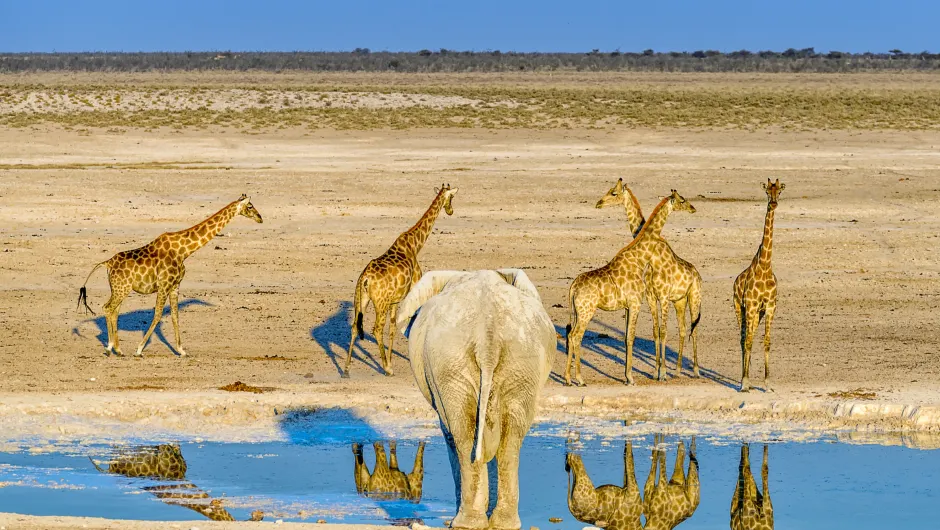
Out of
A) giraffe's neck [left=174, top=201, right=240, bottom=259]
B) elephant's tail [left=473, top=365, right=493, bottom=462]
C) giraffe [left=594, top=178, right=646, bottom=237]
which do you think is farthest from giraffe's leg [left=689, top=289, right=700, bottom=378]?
elephant's tail [left=473, top=365, right=493, bottom=462]

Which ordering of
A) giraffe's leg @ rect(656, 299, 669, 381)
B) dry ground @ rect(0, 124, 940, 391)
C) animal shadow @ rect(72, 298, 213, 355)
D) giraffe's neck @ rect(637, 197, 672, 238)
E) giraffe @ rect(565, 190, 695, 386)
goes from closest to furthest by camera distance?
giraffe @ rect(565, 190, 695, 386), giraffe's neck @ rect(637, 197, 672, 238), giraffe's leg @ rect(656, 299, 669, 381), dry ground @ rect(0, 124, 940, 391), animal shadow @ rect(72, 298, 213, 355)

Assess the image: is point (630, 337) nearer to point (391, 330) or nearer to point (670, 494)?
point (391, 330)

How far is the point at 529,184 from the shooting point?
29812mm

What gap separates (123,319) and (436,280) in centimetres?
959

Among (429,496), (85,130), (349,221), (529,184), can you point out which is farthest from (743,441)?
(85,130)

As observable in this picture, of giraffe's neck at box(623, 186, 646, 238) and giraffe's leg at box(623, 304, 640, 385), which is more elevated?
giraffe's neck at box(623, 186, 646, 238)

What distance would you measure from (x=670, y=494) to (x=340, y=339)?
703 cm

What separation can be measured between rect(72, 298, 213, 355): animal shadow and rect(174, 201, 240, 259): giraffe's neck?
3.95 ft

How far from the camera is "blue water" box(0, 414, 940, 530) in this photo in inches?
402

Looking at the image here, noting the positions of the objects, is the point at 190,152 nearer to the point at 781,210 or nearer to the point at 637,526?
the point at 781,210

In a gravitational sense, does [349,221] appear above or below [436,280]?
below

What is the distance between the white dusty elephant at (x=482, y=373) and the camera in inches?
348

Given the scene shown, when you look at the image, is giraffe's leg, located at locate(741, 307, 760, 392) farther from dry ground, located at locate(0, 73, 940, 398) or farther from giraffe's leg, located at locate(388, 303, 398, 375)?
giraffe's leg, located at locate(388, 303, 398, 375)

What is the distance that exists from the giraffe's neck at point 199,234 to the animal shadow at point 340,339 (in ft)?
5.86
